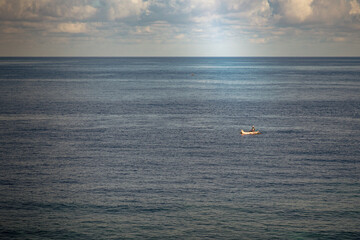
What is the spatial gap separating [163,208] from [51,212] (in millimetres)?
11402

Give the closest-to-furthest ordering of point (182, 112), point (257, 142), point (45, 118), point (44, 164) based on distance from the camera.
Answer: point (44, 164), point (257, 142), point (45, 118), point (182, 112)

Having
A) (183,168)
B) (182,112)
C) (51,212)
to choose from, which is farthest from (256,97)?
(51,212)

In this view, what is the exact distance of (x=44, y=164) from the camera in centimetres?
6406

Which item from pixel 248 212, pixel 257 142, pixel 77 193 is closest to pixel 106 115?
pixel 257 142

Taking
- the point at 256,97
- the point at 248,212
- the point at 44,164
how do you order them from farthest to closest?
the point at 256,97
the point at 44,164
the point at 248,212

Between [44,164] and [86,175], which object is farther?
[44,164]

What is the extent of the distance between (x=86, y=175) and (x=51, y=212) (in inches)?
496

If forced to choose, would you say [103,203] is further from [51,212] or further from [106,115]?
[106,115]

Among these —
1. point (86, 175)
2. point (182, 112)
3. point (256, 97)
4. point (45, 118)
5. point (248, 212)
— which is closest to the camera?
point (248, 212)

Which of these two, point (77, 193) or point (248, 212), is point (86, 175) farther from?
point (248, 212)

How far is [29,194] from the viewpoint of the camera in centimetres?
5181

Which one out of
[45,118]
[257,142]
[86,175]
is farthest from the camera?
[45,118]

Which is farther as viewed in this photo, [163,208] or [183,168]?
[183,168]

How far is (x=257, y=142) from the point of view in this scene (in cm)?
7750
